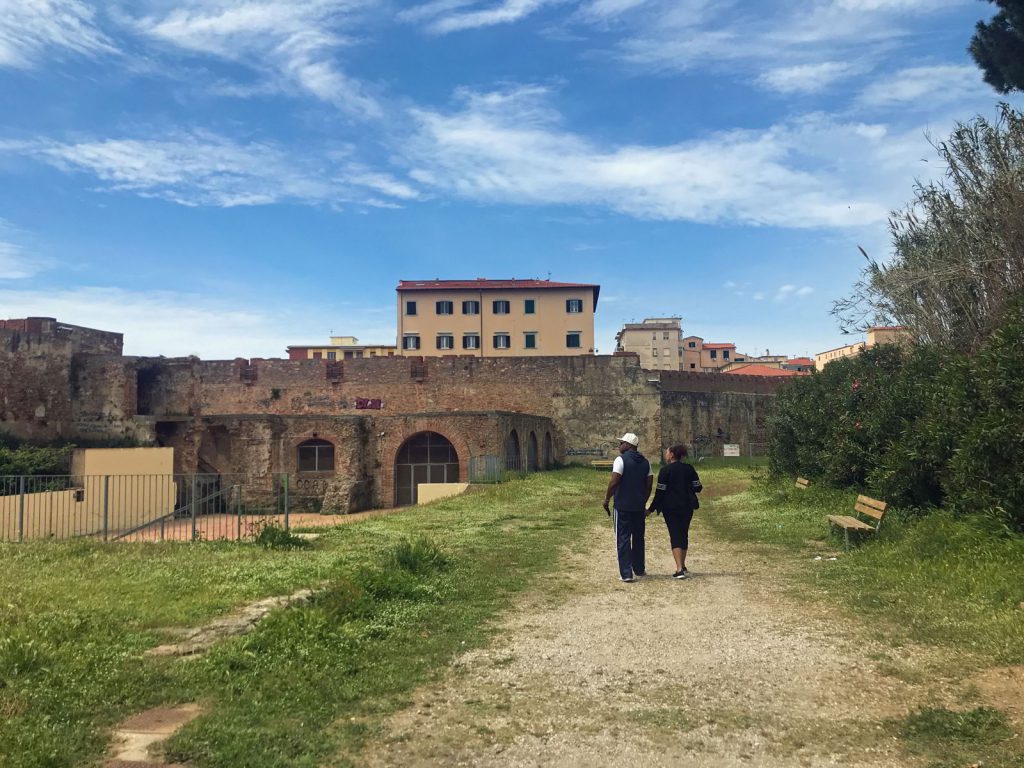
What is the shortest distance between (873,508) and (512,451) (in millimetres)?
16519

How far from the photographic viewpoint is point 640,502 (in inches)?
303

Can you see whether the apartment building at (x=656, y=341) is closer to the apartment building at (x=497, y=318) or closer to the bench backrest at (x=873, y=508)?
the apartment building at (x=497, y=318)

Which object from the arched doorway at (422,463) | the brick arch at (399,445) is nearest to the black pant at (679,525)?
the brick arch at (399,445)

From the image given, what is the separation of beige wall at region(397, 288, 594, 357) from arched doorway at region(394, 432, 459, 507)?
2418 centimetres

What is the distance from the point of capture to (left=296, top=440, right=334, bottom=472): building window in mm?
24328

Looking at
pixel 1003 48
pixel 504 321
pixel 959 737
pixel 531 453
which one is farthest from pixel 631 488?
pixel 504 321

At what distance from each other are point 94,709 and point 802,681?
12.4ft

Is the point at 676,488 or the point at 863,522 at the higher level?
the point at 676,488

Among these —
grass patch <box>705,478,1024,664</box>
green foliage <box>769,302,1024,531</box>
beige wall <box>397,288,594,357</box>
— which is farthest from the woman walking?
beige wall <box>397,288,594,357</box>

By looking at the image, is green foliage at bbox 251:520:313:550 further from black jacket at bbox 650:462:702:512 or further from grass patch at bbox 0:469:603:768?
black jacket at bbox 650:462:702:512

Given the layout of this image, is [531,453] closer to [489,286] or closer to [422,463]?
[422,463]

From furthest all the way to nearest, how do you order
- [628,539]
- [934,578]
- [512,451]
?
[512,451]
[628,539]
[934,578]

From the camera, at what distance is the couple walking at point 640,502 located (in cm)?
765

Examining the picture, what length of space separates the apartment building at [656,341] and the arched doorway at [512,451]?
150 ft
